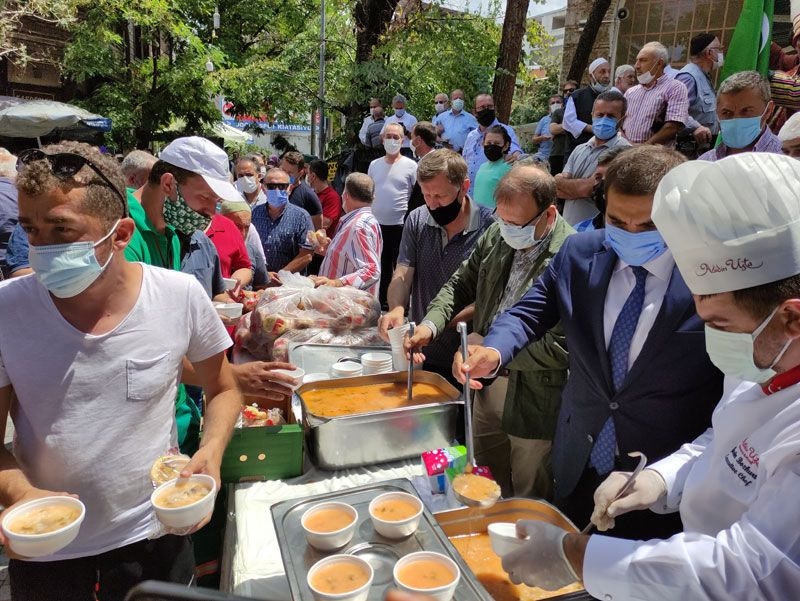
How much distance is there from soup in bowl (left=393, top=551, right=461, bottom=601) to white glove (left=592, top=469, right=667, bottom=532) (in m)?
0.40

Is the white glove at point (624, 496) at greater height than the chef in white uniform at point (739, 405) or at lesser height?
lesser

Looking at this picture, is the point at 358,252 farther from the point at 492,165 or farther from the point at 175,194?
the point at 492,165

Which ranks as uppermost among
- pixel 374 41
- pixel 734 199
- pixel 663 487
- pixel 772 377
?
pixel 374 41

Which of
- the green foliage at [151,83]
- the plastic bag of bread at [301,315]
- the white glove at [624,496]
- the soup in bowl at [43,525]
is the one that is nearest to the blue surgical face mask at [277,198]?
the plastic bag of bread at [301,315]

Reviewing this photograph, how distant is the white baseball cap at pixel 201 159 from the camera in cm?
261

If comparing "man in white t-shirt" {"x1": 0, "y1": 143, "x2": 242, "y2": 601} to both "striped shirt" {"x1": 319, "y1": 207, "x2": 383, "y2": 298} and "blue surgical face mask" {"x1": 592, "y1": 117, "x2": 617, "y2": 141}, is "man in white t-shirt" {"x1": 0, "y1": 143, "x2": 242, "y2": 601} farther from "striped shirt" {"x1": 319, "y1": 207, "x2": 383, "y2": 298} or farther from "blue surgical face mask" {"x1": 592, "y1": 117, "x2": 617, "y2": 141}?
"blue surgical face mask" {"x1": 592, "y1": 117, "x2": 617, "y2": 141}

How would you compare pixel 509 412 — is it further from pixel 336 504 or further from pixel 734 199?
pixel 734 199

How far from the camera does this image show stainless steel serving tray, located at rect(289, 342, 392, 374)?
2.87m

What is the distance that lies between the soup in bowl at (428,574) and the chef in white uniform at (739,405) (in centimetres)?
26

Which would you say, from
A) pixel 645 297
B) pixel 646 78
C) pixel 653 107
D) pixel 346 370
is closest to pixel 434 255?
pixel 346 370

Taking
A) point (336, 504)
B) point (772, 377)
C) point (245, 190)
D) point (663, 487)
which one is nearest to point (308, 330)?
point (336, 504)

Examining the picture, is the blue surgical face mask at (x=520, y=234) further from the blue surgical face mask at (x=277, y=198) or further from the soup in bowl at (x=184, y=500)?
the blue surgical face mask at (x=277, y=198)

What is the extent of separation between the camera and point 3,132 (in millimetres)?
13109

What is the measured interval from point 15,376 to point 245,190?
4.67 m
